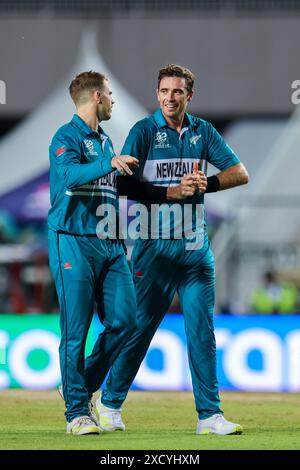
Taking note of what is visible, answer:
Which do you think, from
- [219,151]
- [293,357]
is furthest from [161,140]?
[293,357]

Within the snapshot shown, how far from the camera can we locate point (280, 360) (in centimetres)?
1073

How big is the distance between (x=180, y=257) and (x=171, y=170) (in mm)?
561

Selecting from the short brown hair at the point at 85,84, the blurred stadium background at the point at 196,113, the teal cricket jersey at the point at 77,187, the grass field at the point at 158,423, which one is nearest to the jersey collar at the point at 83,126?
the teal cricket jersey at the point at 77,187

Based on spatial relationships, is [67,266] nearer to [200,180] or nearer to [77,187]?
[77,187]

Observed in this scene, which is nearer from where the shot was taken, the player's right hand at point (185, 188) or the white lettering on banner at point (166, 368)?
the player's right hand at point (185, 188)

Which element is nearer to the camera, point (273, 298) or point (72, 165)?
point (72, 165)

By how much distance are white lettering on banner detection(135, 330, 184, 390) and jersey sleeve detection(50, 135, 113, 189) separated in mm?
4063

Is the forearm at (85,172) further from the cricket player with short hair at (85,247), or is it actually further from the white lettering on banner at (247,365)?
the white lettering on banner at (247,365)

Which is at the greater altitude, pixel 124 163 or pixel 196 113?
pixel 196 113

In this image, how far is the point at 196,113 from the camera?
80.9 feet

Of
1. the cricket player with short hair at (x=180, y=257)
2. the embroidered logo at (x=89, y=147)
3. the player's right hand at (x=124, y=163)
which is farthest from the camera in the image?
the cricket player with short hair at (x=180, y=257)

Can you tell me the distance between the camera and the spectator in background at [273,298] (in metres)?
15.9

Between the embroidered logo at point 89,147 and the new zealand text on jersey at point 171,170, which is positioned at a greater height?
the embroidered logo at point 89,147

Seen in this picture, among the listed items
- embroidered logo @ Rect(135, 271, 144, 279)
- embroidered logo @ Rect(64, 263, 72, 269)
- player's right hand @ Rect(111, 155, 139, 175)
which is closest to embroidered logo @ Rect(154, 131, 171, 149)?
player's right hand @ Rect(111, 155, 139, 175)
